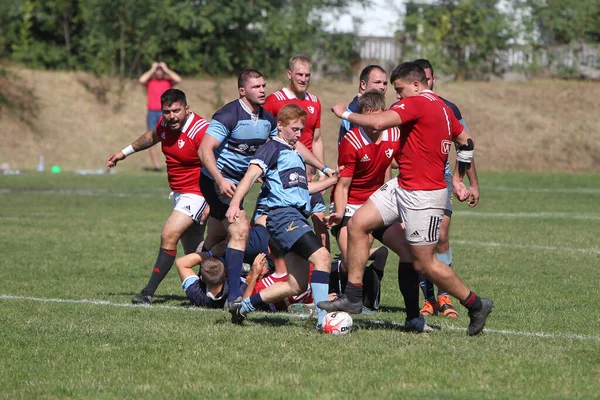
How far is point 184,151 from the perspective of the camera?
384 inches

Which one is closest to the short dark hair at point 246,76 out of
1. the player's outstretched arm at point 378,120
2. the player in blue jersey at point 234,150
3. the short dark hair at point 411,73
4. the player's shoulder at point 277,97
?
the player in blue jersey at point 234,150

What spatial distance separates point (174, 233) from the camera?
965 cm

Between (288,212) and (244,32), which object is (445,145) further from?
(244,32)

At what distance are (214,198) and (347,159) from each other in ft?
4.70

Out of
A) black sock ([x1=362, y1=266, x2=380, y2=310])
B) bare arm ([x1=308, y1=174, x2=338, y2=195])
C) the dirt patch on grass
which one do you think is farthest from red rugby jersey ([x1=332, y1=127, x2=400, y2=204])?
the dirt patch on grass

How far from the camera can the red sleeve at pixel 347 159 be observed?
876cm

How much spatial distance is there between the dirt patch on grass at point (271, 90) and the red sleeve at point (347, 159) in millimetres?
20275

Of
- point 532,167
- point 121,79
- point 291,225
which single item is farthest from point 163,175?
point 291,225

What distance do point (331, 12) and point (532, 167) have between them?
33.5 ft

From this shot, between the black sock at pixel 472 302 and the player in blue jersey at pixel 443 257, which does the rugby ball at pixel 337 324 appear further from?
the player in blue jersey at pixel 443 257

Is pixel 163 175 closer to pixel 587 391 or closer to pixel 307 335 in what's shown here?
pixel 307 335

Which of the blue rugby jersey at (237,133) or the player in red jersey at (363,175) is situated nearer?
the player in red jersey at (363,175)

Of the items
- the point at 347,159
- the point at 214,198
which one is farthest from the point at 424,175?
the point at 214,198

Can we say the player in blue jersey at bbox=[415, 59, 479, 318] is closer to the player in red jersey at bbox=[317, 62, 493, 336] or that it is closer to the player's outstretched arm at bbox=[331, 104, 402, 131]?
the player in red jersey at bbox=[317, 62, 493, 336]
